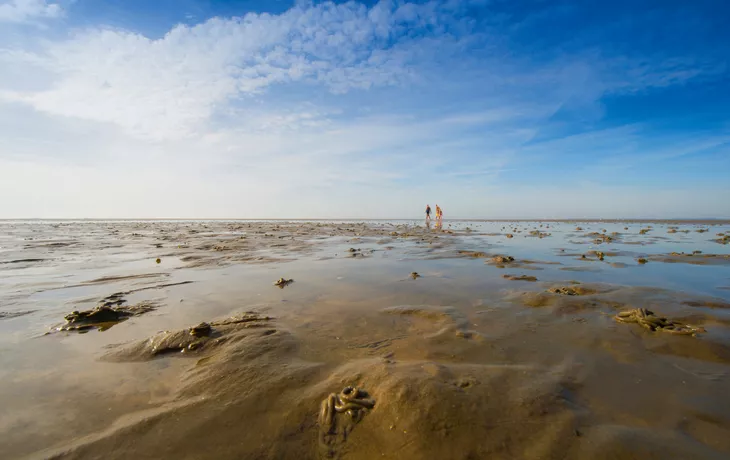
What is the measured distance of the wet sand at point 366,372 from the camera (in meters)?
2.42

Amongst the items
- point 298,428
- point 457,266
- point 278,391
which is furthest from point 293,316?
point 457,266

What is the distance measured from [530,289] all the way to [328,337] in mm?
5105

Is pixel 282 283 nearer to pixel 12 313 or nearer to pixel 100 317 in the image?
pixel 100 317

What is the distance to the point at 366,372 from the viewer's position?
337 centimetres

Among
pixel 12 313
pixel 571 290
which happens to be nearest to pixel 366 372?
pixel 571 290

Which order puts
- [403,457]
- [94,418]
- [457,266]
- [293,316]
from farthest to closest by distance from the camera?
[457,266] < [293,316] < [94,418] < [403,457]

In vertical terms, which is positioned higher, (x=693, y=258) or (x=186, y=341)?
(x=693, y=258)

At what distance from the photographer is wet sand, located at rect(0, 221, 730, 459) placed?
95.3 inches

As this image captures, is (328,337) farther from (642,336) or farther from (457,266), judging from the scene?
(457,266)

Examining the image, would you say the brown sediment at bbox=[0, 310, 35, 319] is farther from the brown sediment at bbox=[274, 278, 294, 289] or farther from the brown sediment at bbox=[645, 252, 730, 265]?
the brown sediment at bbox=[645, 252, 730, 265]

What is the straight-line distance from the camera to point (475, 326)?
4.89 metres

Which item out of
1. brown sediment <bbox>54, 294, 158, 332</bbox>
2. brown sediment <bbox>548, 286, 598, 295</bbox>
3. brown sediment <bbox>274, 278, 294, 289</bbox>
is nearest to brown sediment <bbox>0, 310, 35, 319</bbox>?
brown sediment <bbox>54, 294, 158, 332</bbox>

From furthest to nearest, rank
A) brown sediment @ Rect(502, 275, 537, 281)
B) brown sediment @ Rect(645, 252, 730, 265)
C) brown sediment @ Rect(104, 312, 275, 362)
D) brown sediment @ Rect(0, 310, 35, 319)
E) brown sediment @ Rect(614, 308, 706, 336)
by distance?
brown sediment @ Rect(645, 252, 730, 265) → brown sediment @ Rect(502, 275, 537, 281) → brown sediment @ Rect(0, 310, 35, 319) → brown sediment @ Rect(614, 308, 706, 336) → brown sediment @ Rect(104, 312, 275, 362)

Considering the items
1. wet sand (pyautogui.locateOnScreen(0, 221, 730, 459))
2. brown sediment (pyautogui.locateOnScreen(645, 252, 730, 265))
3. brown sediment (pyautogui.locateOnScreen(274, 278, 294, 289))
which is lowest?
wet sand (pyautogui.locateOnScreen(0, 221, 730, 459))
